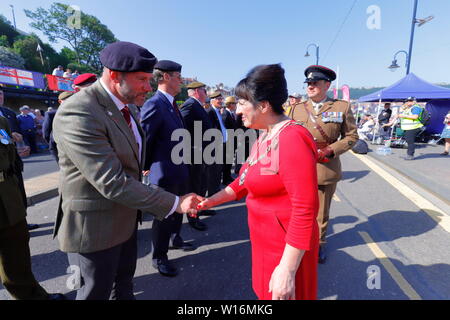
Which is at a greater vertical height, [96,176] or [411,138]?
[96,176]

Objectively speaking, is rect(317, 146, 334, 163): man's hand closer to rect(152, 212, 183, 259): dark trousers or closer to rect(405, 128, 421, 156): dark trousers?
rect(152, 212, 183, 259): dark trousers

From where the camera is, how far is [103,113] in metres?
1.36

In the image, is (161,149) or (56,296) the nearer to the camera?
(56,296)

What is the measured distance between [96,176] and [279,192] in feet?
3.35

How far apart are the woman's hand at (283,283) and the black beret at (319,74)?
7.04ft

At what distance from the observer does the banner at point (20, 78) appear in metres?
12.5

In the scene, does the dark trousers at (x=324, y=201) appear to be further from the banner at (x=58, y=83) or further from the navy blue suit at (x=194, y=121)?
the banner at (x=58, y=83)

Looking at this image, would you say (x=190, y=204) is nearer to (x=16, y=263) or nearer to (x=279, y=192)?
(x=279, y=192)

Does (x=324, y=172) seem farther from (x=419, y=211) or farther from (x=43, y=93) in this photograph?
(x=43, y=93)

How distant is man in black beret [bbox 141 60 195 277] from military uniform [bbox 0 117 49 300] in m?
1.13

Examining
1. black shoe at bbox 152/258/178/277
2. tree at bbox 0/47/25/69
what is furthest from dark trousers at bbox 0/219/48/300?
tree at bbox 0/47/25/69

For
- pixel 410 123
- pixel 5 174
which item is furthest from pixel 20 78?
pixel 410 123

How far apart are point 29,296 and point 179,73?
8.60ft

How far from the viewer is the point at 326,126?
2.69 meters
